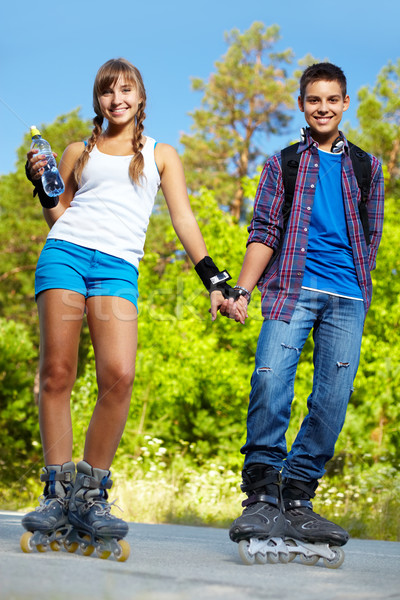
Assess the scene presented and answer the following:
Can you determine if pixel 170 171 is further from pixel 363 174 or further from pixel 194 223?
pixel 363 174

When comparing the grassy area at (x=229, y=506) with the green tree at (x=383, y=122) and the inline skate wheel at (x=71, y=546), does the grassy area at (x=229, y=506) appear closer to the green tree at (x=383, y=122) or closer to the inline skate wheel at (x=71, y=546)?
the inline skate wheel at (x=71, y=546)

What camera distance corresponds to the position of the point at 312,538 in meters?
2.81

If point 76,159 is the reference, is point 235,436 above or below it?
below

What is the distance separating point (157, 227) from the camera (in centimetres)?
2516

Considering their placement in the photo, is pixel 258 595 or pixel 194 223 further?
pixel 194 223

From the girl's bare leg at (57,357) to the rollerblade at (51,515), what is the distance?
0.23ft

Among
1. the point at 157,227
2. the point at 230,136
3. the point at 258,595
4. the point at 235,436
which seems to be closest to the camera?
the point at 258,595

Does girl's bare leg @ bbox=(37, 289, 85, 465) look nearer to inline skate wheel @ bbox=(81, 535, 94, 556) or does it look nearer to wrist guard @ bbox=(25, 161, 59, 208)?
inline skate wheel @ bbox=(81, 535, 94, 556)

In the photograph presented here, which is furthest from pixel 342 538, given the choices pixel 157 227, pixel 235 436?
pixel 157 227

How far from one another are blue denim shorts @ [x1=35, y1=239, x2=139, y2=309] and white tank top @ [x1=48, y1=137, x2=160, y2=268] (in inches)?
1.2

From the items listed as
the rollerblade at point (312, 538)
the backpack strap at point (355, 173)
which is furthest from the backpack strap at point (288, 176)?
the rollerblade at point (312, 538)

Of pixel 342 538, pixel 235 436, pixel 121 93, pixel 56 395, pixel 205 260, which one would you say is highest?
pixel 121 93

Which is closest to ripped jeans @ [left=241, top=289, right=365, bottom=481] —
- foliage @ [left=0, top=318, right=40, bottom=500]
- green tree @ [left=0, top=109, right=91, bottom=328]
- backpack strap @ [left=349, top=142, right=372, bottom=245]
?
backpack strap @ [left=349, top=142, right=372, bottom=245]

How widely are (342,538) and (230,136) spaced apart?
25083 mm
